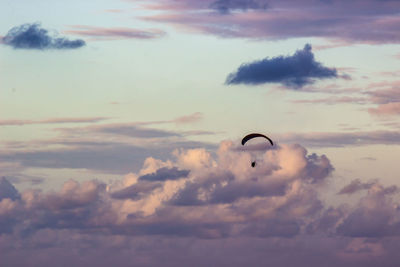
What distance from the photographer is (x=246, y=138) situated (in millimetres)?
86062

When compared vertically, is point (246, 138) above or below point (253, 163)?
above

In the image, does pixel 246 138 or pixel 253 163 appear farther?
pixel 246 138

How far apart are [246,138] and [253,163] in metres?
13.1

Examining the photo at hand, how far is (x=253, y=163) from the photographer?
242ft
